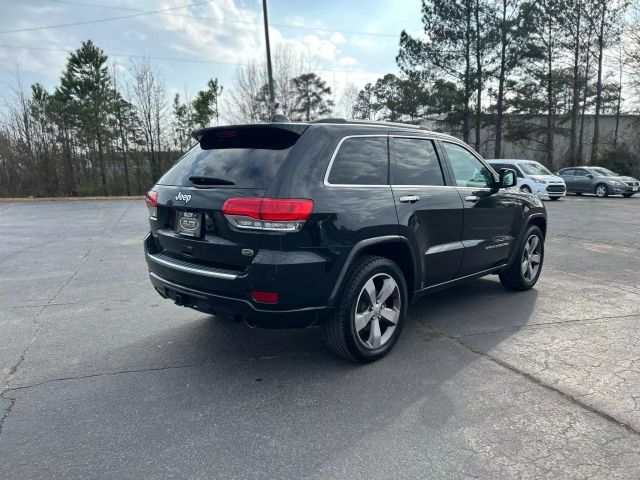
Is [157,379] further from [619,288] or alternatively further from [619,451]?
[619,288]

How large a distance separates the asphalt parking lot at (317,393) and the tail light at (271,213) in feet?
3.91

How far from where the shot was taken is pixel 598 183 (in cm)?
2250

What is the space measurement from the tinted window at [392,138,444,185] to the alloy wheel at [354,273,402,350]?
2.86 ft

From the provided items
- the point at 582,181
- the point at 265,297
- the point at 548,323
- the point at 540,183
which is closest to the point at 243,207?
the point at 265,297

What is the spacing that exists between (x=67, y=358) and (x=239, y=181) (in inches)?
85.1

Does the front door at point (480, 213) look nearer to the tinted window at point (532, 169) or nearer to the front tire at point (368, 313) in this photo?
the front tire at point (368, 313)

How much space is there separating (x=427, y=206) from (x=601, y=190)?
22611 mm

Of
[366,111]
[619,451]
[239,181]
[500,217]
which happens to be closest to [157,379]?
[239,181]

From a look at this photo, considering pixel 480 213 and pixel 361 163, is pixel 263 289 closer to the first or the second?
pixel 361 163

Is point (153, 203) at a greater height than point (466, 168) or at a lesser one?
lesser

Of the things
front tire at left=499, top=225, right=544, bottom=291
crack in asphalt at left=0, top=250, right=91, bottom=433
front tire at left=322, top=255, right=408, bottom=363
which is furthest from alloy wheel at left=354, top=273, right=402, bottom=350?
crack in asphalt at left=0, top=250, right=91, bottom=433

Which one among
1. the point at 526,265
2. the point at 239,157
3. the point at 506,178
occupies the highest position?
the point at 239,157

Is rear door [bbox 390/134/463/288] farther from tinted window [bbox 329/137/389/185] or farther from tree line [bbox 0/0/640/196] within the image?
tree line [bbox 0/0/640/196]

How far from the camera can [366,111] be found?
1613 inches
